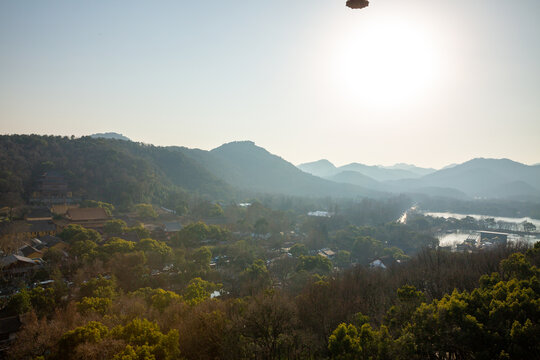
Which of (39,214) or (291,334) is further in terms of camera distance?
(39,214)

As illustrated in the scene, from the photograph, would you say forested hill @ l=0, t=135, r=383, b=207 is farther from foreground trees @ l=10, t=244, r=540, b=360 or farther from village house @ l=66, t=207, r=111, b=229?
foreground trees @ l=10, t=244, r=540, b=360

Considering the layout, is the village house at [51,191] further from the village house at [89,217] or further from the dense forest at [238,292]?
the village house at [89,217]

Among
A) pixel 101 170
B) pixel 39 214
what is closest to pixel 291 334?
pixel 39 214

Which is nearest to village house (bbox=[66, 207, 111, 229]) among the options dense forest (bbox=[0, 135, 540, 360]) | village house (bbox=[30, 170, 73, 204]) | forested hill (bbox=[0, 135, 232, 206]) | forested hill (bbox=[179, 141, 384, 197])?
dense forest (bbox=[0, 135, 540, 360])

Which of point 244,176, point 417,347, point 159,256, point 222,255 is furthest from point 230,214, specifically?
point 244,176

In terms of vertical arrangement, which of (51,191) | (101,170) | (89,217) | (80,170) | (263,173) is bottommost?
(89,217)

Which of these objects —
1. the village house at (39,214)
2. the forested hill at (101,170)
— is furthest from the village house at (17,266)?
the forested hill at (101,170)

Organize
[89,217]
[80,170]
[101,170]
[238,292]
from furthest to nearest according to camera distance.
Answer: [101,170]
[80,170]
[89,217]
[238,292]

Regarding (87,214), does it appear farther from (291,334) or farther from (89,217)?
(291,334)
